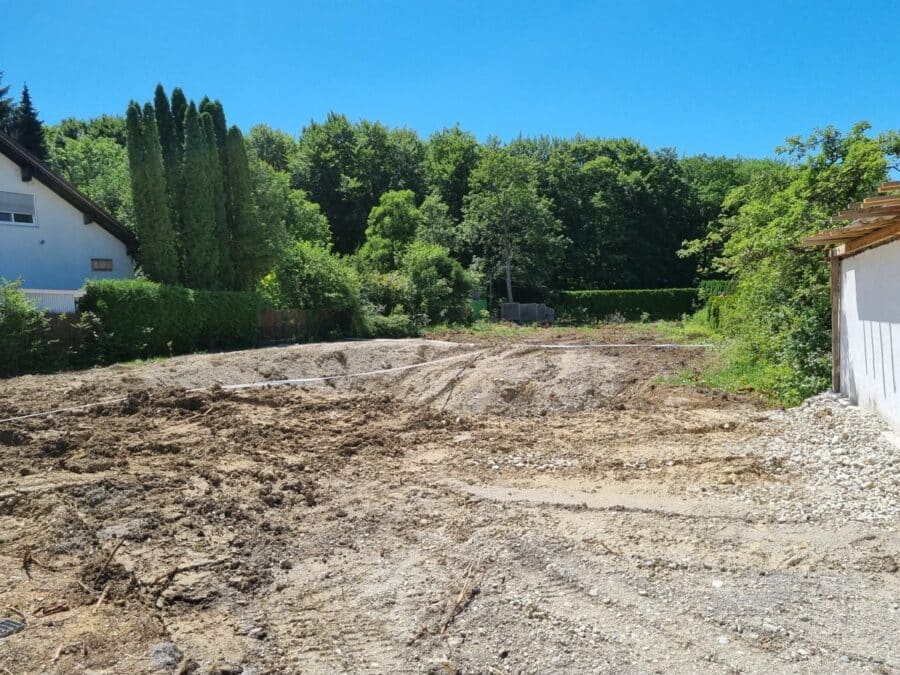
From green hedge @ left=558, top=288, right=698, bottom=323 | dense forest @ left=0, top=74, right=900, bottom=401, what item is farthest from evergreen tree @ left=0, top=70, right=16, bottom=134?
green hedge @ left=558, top=288, right=698, bottom=323

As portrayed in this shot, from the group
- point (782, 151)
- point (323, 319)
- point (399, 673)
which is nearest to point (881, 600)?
point (399, 673)

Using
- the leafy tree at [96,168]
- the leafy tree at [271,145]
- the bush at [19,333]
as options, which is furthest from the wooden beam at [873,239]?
the leafy tree at [271,145]

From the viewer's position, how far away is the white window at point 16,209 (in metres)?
19.5

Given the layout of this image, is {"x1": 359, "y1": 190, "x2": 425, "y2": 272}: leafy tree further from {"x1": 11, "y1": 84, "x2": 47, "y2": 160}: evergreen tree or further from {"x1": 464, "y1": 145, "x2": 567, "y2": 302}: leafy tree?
{"x1": 11, "y1": 84, "x2": 47, "y2": 160}: evergreen tree

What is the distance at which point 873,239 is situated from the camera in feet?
26.6

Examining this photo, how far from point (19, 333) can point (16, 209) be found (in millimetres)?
6938

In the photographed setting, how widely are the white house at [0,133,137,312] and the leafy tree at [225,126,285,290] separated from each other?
11.5 ft

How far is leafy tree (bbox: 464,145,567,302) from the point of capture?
130ft

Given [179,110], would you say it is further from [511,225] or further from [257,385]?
[511,225]

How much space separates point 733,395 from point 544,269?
28.8 m

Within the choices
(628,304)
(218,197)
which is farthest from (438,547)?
(628,304)

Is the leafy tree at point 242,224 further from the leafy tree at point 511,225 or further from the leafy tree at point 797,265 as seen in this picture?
the leafy tree at point 511,225

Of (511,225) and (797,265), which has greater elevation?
(511,225)

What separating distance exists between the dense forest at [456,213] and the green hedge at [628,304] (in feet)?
5.08
